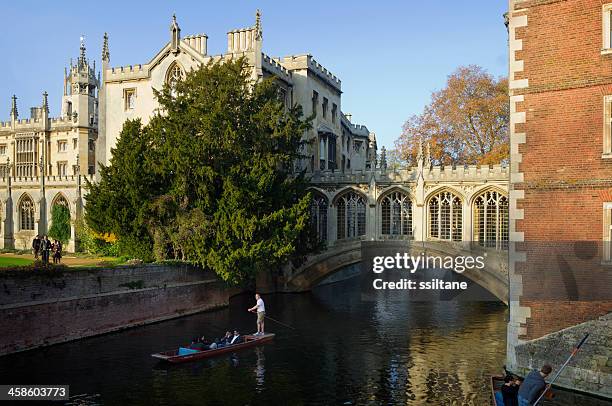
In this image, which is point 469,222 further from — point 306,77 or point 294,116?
point 306,77

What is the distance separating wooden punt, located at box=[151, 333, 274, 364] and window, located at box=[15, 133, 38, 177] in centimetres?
4065

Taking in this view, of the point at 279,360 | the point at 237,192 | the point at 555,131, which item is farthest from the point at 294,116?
the point at 555,131

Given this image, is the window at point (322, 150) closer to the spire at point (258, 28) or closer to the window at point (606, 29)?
the spire at point (258, 28)

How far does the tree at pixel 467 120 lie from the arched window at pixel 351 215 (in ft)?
30.3

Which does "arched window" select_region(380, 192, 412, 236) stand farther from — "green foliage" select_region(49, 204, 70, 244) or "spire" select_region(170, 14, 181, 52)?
"green foliage" select_region(49, 204, 70, 244)

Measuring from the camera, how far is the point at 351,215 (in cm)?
3709

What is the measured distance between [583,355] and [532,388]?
4086 millimetres

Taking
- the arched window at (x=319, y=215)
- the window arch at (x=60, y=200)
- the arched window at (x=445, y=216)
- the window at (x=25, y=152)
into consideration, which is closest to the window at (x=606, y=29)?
the arched window at (x=445, y=216)

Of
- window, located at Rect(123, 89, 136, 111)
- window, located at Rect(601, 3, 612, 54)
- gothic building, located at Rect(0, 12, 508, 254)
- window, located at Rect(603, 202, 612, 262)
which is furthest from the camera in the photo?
window, located at Rect(123, 89, 136, 111)

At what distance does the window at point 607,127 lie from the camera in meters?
16.1

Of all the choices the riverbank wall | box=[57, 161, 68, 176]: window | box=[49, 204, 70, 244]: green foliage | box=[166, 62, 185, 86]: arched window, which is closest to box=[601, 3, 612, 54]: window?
the riverbank wall

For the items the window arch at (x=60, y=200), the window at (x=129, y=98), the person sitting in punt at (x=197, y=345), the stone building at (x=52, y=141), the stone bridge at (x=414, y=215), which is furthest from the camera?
the stone building at (x=52, y=141)

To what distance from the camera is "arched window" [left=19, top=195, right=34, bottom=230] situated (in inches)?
1928

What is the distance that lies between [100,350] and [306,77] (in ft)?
81.6
